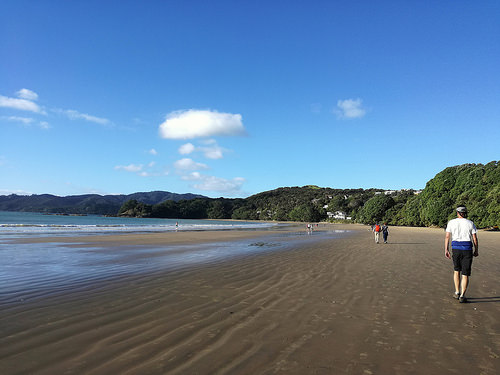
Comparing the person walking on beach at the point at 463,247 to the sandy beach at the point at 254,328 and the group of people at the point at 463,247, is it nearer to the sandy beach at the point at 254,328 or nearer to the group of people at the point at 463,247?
the group of people at the point at 463,247

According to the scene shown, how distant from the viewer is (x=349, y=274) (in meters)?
10.0

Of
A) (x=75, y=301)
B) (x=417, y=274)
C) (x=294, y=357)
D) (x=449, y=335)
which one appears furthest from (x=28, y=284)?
(x=417, y=274)

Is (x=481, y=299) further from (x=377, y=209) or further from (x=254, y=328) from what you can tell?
(x=377, y=209)

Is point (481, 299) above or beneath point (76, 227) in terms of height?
above

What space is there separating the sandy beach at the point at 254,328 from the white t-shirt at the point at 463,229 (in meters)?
1.41

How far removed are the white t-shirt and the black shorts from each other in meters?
0.30

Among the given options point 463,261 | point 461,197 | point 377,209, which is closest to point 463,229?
point 463,261

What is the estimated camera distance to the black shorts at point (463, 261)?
680 centimetres

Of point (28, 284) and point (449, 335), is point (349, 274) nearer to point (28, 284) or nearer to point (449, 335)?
point (449, 335)

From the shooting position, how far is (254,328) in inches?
193

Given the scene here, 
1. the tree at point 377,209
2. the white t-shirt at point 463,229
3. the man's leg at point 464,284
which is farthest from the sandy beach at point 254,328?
the tree at point 377,209

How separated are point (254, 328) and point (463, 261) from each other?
202 inches

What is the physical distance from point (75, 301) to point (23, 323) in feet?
4.75

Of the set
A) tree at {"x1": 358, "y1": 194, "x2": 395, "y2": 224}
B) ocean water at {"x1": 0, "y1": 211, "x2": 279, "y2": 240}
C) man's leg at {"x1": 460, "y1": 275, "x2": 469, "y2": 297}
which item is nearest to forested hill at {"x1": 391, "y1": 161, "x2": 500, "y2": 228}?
tree at {"x1": 358, "y1": 194, "x2": 395, "y2": 224}
